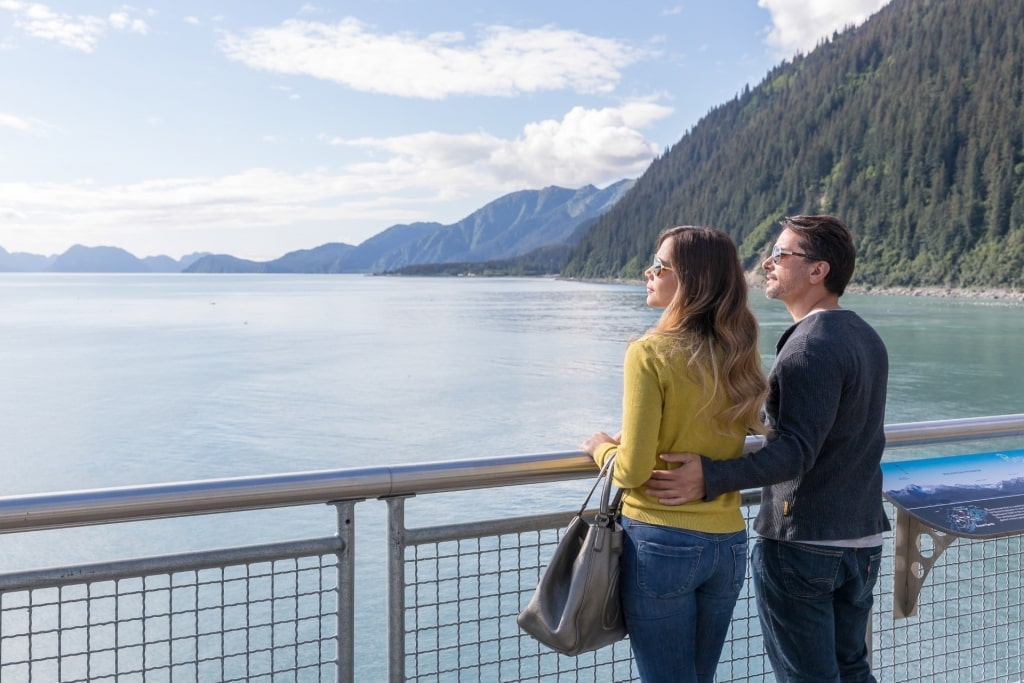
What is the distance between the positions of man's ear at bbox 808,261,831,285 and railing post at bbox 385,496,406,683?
3.99 feet

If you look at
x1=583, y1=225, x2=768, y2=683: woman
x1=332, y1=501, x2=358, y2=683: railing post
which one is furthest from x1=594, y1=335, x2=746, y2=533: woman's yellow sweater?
x1=332, y1=501, x2=358, y2=683: railing post

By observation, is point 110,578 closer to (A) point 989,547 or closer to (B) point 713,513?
(B) point 713,513

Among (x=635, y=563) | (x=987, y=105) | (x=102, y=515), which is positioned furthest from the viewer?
(x=987, y=105)

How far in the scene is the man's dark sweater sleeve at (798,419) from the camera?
2.27 metres

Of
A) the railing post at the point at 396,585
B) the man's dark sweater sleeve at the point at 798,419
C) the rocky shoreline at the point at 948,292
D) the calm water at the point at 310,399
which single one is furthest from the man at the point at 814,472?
the rocky shoreline at the point at 948,292

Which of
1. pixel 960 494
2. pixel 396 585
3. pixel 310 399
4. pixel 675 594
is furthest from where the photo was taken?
pixel 310 399

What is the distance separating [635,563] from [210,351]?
49.1 metres

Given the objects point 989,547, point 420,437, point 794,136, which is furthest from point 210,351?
point 794,136

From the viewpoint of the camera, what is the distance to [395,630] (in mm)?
2383

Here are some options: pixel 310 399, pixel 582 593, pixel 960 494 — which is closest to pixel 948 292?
pixel 310 399

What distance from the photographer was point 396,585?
235 cm

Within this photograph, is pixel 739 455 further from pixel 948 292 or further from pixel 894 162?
pixel 894 162

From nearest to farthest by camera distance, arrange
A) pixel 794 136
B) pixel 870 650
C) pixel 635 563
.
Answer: pixel 635 563, pixel 870 650, pixel 794 136

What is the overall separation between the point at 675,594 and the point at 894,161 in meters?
141
